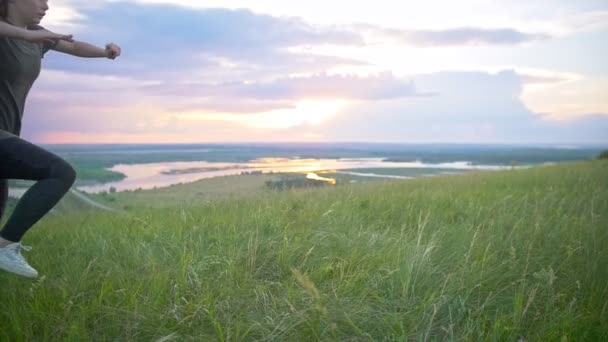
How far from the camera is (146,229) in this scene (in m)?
4.48

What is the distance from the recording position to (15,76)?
3.25 m

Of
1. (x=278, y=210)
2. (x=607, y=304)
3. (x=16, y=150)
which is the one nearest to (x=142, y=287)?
(x=16, y=150)

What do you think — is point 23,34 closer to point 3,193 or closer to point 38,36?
point 38,36

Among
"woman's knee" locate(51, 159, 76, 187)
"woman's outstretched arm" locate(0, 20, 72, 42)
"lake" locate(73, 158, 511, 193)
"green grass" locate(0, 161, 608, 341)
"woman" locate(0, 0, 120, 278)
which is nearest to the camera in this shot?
"green grass" locate(0, 161, 608, 341)

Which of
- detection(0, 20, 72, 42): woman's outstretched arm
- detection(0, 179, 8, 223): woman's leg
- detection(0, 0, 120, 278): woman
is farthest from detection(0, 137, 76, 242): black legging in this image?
detection(0, 20, 72, 42): woman's outstretched arm

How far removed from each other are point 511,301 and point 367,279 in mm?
989

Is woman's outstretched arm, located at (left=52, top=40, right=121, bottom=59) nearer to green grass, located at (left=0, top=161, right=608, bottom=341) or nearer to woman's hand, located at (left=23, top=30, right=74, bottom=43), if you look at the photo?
woman's hand, located at (left=23, top=30, right=74, bottom=43)

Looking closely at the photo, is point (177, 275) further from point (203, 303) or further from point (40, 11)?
point (40, 11)

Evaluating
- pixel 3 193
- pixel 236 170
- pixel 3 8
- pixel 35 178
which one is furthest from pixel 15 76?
pixel 236 170

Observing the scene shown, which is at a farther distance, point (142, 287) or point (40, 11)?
point (40, 11)

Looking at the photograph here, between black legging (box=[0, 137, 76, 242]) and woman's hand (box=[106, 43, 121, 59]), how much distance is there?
0.92 m

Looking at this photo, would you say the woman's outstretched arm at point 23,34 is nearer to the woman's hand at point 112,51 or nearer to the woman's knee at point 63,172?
the woman's hand at point 112,51

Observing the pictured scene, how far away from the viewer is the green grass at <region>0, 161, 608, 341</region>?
2.48 m

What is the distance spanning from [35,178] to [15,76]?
789 mm
